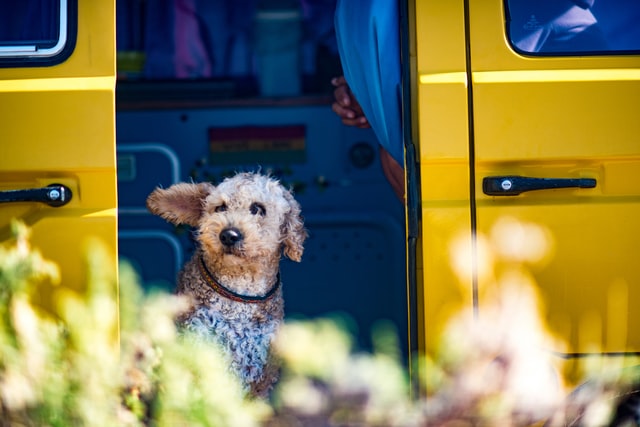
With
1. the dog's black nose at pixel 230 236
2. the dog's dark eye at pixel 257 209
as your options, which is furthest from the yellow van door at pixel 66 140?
the dog's dark eye at pixel 257 209

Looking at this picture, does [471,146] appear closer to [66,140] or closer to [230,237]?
[230,237]

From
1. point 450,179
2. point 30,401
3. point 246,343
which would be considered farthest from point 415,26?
point 30,401

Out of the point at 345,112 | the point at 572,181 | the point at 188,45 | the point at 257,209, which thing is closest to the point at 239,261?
the point at 257,209

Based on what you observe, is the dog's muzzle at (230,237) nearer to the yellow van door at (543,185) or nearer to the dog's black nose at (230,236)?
the dog's black nose at (230,236)

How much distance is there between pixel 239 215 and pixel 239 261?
186 millimetres

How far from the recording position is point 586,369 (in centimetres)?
272

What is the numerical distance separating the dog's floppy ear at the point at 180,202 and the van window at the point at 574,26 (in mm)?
1417

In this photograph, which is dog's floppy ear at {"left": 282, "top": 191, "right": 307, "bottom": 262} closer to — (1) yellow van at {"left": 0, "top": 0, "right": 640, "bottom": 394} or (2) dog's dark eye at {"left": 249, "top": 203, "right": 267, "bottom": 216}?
(2) dog's dark eye at {"left": 249, "top": 203, "right": 267, "bottom": 216}

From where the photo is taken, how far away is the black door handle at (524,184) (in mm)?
2703

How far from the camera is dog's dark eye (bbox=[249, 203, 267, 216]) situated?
3.42 m

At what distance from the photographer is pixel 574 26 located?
2.84 meters

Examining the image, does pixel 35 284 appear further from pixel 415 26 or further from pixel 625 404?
pixel 625 404

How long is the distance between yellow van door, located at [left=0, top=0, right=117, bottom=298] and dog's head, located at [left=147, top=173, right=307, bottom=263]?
0.63 m

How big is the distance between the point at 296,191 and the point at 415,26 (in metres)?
1.80
